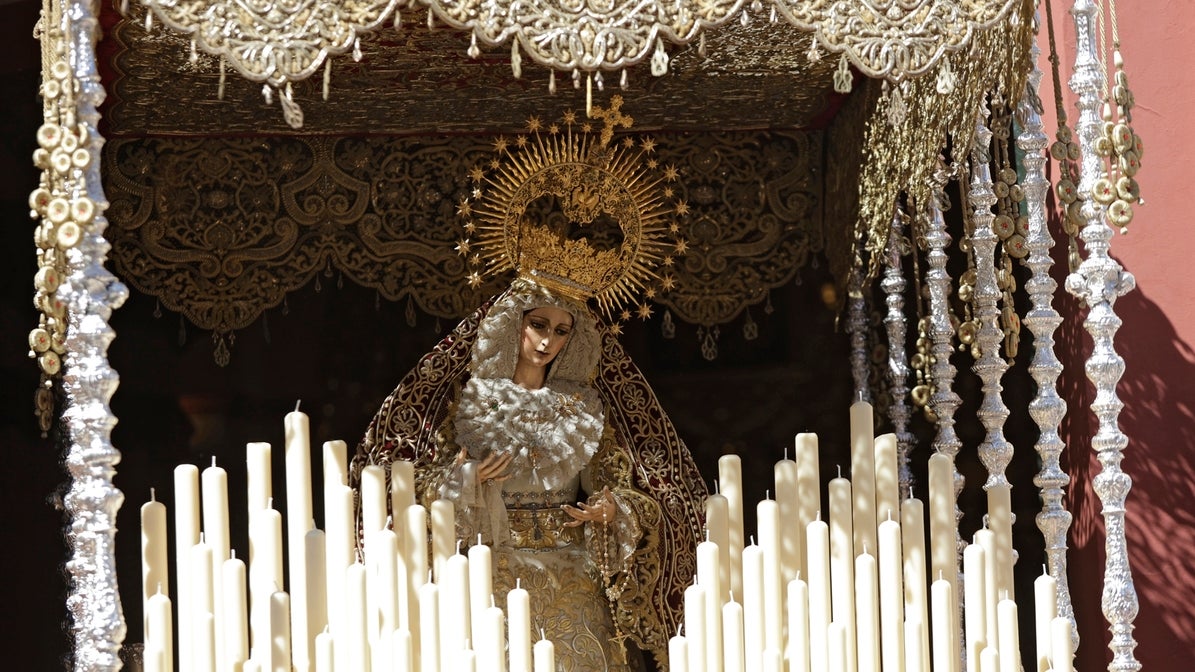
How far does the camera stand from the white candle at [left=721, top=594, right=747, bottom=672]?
13.0ft

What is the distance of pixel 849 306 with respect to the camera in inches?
234

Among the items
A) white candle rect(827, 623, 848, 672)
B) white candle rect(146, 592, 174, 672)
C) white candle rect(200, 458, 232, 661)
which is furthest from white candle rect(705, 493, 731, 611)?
white candle rect(146, 592, 174, 672)

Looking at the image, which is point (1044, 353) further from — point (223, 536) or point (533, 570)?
point (223, 536)

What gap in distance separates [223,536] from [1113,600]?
2.15 meters

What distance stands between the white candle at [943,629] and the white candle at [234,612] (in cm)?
150

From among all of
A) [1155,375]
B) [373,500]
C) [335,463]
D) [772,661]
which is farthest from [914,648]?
[1155,375]

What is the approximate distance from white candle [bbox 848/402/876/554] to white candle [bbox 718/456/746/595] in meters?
0.27

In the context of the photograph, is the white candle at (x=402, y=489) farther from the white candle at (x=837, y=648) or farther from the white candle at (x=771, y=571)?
the white candle at (x=837, y=648)

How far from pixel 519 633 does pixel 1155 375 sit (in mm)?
2495

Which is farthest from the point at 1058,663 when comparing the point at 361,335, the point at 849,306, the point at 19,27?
the point at 19,27

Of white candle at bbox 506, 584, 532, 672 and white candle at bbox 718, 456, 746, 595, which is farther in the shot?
white candle at bbox 718, 456, 746, 595

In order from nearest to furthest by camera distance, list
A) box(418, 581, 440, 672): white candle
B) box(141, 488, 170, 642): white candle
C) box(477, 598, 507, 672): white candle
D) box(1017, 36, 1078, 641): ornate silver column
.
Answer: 1. box(477, 598, 507, 672): white candle
2. box(418, 581, 440, 672): white candle
3. box(141, 488, 170, 642): white candle
4. box(1017, 36, 1078, 641): ornate silver column

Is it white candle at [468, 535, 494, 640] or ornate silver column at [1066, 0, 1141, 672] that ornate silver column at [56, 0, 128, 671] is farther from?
ornate silver column at [1066, 0, 1141, 672]

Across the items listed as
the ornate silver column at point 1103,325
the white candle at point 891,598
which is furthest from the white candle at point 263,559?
the ornate silver column at point 1103,325
